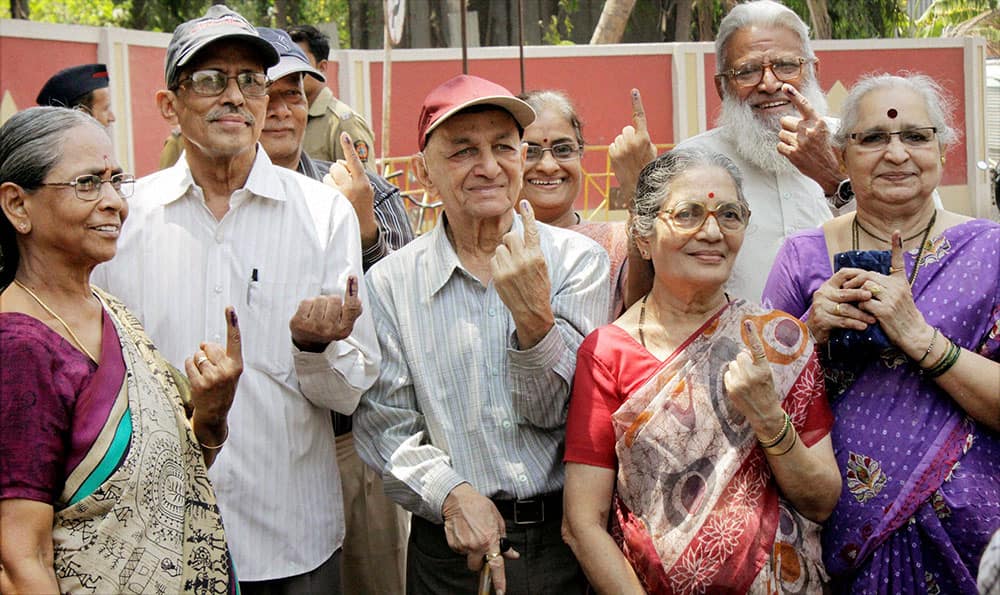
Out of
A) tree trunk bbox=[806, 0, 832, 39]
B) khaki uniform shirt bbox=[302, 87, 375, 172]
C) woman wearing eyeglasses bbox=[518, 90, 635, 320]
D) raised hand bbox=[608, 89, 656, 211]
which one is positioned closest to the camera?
raised hand bbox=[608, 89, 656, 211]

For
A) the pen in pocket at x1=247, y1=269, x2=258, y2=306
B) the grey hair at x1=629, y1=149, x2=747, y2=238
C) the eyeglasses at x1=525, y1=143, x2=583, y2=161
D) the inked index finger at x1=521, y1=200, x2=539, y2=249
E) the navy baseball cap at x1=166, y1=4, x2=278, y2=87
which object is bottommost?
the pen in pocket at x1=247, y1=269, x2=258, y2=306

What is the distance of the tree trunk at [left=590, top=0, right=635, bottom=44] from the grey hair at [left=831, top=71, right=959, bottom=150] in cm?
1149

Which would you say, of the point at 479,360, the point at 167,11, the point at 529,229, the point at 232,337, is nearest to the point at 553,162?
the point at 529,229

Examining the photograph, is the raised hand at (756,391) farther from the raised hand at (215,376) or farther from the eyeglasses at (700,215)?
the raised hand at (215,376)

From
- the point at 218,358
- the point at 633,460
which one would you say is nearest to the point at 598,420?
the point at 633,460

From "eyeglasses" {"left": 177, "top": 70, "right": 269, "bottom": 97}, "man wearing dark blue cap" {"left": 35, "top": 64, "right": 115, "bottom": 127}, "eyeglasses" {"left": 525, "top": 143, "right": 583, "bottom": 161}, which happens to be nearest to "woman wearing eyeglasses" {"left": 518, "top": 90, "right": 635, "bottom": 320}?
"eyeglasses" {"left": 525, "top": 143, "right": 583, "bottom": 161}

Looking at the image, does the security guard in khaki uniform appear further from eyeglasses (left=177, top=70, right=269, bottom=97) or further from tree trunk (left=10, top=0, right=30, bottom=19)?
tree trunk (left=10, top=0, right=30, bottom=19)

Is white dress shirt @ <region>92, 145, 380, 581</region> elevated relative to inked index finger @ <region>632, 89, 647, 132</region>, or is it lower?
lower

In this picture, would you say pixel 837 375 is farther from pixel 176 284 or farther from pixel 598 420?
pixel 176 284

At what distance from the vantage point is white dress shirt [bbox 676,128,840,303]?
3568 mm

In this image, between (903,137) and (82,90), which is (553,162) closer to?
(903,137)

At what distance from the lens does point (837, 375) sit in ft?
9.34

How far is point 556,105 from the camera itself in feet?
12.0

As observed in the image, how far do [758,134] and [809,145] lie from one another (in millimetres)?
314
